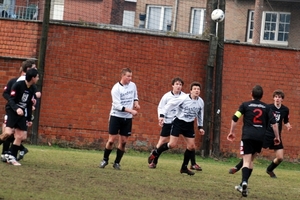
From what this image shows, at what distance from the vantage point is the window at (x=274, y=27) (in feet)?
130

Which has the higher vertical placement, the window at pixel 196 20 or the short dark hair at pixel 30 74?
the window at pixel 196 20

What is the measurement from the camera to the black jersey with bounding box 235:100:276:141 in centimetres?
1359

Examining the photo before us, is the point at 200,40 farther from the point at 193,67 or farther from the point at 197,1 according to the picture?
the point at 197,1

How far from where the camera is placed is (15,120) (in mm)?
14727

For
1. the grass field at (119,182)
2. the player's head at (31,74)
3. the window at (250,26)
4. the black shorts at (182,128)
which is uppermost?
the window at (250,26)

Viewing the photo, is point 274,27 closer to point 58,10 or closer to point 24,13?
point 58,10

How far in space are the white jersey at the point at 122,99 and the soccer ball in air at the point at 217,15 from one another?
6423mm

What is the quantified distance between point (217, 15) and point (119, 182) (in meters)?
9.72

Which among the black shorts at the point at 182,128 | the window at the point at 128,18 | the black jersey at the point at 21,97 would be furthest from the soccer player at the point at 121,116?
the window at the point at 128,18

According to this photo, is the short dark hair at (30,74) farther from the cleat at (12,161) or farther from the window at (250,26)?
the window at (250,26)

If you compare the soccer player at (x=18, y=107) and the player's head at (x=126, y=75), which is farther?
the player's head at (x=126, y=75)

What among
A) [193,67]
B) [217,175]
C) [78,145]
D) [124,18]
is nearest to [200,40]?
[193,67]

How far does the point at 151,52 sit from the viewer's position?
22734 millimetres

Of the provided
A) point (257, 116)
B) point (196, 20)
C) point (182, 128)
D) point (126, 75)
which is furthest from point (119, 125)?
point (196, 20)
